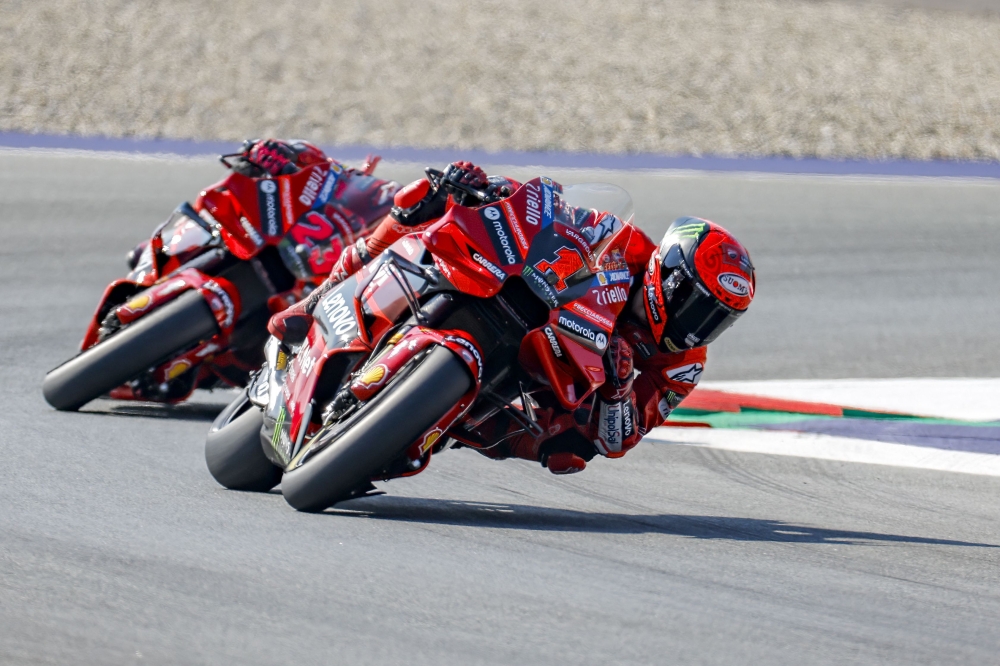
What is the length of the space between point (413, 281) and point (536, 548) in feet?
3.91

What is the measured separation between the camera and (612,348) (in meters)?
5.48

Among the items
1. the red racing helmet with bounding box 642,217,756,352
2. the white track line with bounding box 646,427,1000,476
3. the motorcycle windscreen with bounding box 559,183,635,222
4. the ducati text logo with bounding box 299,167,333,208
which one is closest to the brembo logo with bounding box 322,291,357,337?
the motorcycle windscreen with bounding box 559,183,635,222

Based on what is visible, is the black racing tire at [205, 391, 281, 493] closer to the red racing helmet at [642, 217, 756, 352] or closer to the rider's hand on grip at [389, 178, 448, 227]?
the rider's hand on grip at [389, 178, 448, 227]

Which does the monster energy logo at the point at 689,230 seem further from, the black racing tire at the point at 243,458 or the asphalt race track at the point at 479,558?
the black racing tire at the point at 243,458

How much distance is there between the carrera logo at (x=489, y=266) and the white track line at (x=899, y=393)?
3.78 meters

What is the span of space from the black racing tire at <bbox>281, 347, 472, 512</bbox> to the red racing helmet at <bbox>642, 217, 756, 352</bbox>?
120 cm

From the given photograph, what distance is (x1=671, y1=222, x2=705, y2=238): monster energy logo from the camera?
5.61 metres

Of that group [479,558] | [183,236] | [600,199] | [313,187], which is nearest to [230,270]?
[183,236]

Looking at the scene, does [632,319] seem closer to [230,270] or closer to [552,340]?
[552,340]

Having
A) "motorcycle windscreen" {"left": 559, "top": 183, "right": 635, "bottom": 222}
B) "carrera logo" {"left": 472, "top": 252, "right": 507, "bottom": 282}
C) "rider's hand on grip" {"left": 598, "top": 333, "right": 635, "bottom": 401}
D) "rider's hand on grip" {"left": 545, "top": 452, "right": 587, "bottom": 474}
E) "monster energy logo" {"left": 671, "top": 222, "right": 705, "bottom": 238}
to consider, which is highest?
"carrera logo" {"left": 472, "top": 252, "right": 507, "bottom": 282}

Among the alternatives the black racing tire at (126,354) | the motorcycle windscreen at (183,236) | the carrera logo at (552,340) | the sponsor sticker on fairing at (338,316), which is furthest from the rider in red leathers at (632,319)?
the motorcycle windscreen at (183,236)

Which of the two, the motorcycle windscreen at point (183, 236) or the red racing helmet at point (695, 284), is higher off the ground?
the red racing helmet at point (695, 284)

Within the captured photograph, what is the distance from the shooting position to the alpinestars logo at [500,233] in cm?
516

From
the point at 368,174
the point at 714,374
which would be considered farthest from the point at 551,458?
the point at 714,374
